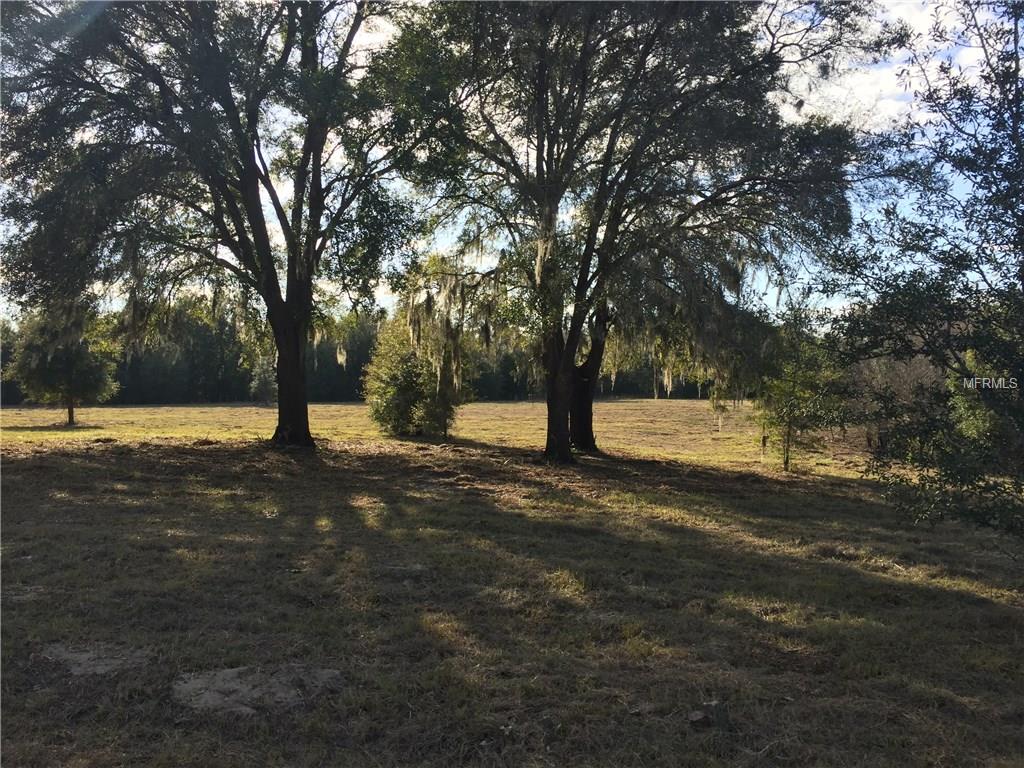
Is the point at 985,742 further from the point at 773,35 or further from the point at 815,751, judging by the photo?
the point at 773,35

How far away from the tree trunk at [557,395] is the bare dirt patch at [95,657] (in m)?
11.1

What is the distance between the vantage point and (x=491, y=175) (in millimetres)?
14195

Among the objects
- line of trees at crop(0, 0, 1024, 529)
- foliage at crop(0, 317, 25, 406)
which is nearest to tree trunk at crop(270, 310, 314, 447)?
line of trees at crop(0, 0, 1024, 529)

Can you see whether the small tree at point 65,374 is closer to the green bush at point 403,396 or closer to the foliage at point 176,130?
the green bush at point 403,396

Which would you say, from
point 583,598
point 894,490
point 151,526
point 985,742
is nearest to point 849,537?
point 894,490

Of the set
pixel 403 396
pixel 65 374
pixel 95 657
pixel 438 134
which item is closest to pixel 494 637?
pixel 95 657

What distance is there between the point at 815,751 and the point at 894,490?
2.29m

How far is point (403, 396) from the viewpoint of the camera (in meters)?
22.8

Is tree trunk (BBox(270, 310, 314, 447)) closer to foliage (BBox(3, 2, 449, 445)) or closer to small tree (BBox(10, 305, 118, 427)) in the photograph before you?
foliage (BBox(3, 2, 449, 445))

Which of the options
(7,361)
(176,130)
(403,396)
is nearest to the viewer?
(176,130)

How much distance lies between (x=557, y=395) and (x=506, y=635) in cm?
1041

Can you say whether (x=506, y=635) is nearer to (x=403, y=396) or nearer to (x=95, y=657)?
(x=95, y=657)

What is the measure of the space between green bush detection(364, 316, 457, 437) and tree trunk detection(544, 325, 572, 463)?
7.14 metres

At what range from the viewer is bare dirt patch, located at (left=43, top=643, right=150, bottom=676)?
382 cm
